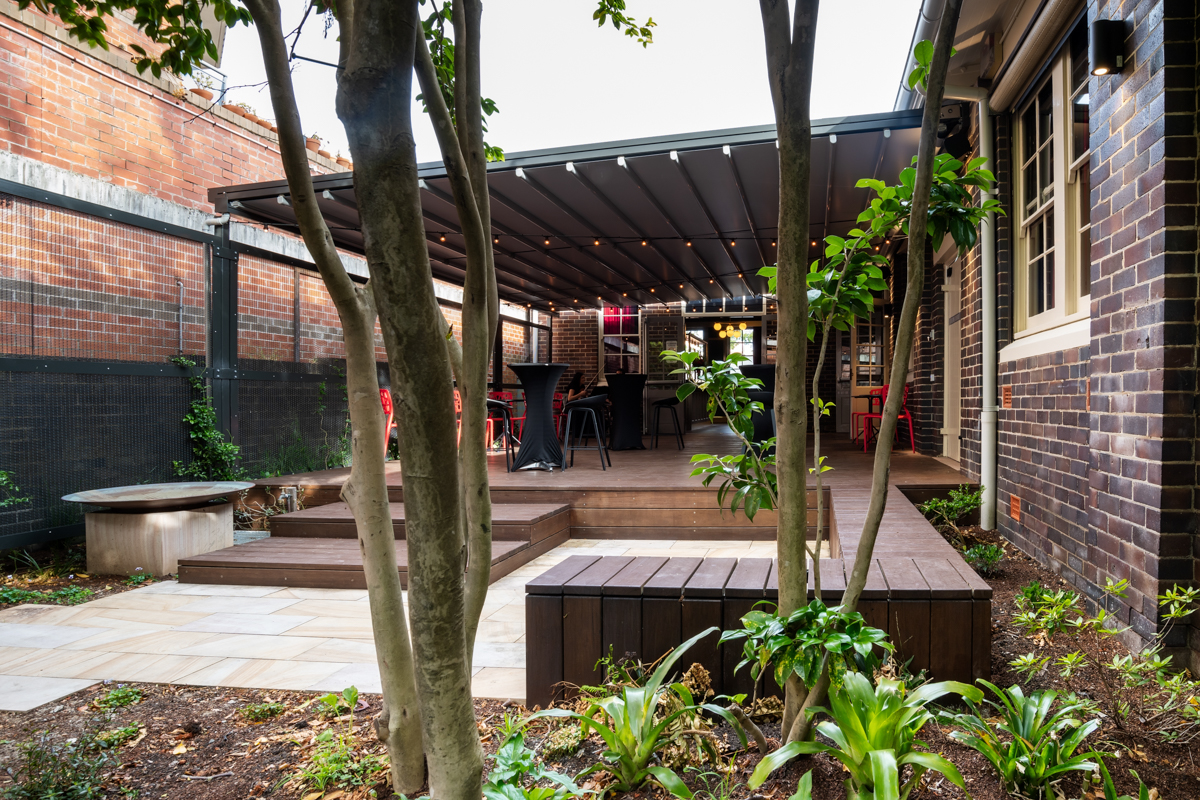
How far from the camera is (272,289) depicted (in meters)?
6.70

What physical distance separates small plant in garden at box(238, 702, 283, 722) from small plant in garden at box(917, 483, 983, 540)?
3.73 m

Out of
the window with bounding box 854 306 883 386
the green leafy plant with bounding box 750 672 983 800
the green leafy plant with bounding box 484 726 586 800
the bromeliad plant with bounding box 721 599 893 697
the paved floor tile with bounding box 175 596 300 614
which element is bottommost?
the paved floor tile with bounding box 175 596 300 614

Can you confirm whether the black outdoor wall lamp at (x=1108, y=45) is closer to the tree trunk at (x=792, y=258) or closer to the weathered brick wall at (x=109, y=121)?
the tree trunk at (x=792, y=258)

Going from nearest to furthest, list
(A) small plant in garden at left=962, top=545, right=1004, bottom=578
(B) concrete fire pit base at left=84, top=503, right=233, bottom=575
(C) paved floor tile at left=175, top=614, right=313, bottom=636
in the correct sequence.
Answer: (C) paved floor tile at left=175, top=614, right=313, bottom=636, (A) small plant in garden at left=962, top=545, right=1004, bottom=578, (B) concrete fire pit base at left=84, top=503, right=233, bottom=575

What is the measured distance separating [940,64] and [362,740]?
2060 mm

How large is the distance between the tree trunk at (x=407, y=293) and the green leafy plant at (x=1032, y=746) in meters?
1.11

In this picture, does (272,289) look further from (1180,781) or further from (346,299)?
(1180,781)

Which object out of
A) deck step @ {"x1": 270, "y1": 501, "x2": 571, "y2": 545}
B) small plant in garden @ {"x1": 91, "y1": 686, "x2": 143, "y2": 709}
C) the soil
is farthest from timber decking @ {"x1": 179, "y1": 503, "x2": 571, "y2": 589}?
the soil

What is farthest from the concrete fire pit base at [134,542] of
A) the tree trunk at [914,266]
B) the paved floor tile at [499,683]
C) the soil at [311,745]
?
the tree trunk at [914,266]

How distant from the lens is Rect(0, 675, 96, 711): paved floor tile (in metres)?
2.29

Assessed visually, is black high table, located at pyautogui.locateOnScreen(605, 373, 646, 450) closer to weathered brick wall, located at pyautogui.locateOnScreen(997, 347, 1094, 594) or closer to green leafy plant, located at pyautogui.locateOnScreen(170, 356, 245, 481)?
green leafy plant, located at pyautogui.locateOnScreen(170, 356, 245, 481)

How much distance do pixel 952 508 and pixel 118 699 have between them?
14.3 ft

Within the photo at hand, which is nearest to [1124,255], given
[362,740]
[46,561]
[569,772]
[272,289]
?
[569,772]

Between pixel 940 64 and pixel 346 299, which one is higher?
pixel 940 64
